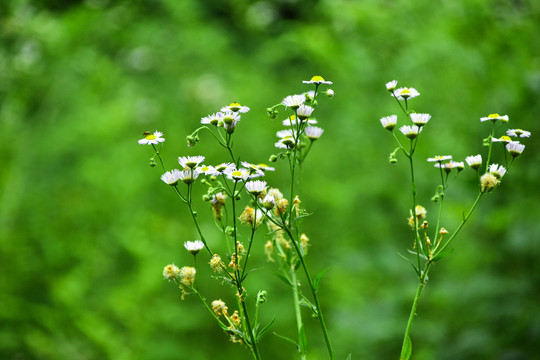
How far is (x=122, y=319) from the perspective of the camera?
271 centimetres

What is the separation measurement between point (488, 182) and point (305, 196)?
108 inches

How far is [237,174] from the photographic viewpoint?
750 mm

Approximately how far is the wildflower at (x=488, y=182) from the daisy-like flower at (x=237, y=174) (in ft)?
1.12

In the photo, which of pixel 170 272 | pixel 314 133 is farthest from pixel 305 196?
pixel 170 272

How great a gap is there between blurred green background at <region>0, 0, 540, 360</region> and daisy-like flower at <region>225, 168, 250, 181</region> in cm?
138

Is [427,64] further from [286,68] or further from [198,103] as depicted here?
[286,68]

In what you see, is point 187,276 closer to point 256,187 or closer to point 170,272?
point 170,272

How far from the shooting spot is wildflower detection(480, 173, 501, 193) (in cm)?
78

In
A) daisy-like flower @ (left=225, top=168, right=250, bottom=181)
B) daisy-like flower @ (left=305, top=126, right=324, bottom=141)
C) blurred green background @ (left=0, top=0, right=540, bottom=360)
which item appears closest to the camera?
daisy-like flower @ (left=225, top=168, right=250, bottom=181)

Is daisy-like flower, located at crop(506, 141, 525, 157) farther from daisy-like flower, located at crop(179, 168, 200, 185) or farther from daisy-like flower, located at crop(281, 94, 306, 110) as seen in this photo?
daisy-like flower, located at crop(179, 168, 200, 185)

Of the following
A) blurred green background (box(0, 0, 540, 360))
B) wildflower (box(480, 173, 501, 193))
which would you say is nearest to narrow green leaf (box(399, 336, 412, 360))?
wildflower (box(480, 173, 501, 193))

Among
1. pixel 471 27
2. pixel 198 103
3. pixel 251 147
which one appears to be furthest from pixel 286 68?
pixel 471 27

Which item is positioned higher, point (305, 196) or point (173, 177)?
point (305, 196)

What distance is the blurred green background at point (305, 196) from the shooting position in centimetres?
209
